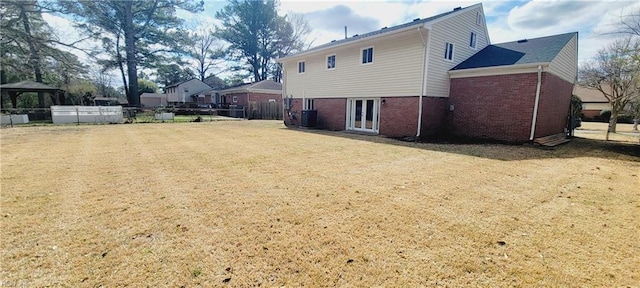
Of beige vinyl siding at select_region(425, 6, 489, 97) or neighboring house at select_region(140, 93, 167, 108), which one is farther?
neighboring house at select_region(140, 93, 167, 108)

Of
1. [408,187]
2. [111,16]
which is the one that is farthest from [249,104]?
[408,187]

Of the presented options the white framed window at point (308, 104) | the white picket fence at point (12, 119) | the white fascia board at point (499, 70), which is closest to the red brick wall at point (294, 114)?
the white framed window at point (308, 104)

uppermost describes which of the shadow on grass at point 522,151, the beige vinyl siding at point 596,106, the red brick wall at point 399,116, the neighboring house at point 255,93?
the neighboring house at point 255,93

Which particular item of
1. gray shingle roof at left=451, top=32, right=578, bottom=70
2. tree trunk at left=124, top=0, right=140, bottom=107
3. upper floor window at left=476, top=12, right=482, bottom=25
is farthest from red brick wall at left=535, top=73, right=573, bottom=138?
tree trunk at left=124, top=0, right=140, bottom=107

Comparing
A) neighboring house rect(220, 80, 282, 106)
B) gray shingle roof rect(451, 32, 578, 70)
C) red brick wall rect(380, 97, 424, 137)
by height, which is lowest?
red brick wall rect(380, 97, 424, 137)

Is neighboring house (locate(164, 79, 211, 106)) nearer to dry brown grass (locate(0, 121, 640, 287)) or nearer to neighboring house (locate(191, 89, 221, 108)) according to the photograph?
neighboring house (locate(191, 89, 221, 108))

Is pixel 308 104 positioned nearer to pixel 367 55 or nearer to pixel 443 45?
pixel 367 55

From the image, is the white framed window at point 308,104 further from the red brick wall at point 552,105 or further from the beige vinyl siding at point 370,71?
the red brick wall at point 552,105

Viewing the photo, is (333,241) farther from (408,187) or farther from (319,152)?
(319,152)

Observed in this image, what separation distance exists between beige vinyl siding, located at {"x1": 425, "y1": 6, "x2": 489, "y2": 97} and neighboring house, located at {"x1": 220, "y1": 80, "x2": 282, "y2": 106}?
1940 centimetres

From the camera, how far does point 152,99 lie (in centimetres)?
4550

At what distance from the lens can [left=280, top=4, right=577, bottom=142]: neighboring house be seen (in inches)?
408

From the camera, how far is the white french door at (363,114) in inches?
523

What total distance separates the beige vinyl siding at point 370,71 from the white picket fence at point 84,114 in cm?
1257
